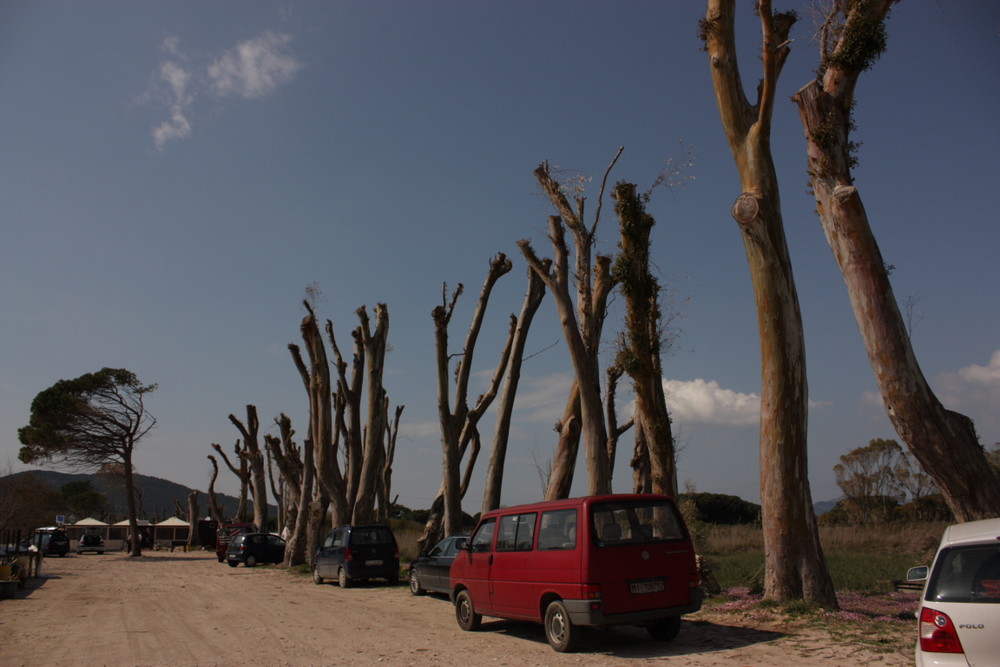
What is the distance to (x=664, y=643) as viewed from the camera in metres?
9.52

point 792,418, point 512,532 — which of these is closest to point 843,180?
point 792,418

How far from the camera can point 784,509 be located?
35.7 feet

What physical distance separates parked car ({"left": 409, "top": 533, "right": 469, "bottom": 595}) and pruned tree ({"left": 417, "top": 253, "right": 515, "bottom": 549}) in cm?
377

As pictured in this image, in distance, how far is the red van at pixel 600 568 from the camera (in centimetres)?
884

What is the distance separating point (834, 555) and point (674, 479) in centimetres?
1258

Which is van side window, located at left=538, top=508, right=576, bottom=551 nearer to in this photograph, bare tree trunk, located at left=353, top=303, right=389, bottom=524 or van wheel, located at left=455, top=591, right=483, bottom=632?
van wheel, located at left=455, top=591, right=483, bottom=632

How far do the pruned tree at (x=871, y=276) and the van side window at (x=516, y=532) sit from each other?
193 inches

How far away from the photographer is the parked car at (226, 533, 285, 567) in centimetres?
3088

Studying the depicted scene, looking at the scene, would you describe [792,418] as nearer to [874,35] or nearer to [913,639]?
[913,639]

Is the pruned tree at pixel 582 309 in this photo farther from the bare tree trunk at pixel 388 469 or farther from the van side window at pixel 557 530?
the bare tree trunk at pixel 388 469

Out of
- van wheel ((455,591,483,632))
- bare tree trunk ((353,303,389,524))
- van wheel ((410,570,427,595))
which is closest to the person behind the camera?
van wheel ((455,591,483,632))

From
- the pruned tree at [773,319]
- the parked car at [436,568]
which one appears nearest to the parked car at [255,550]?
the parked car at [436,568]

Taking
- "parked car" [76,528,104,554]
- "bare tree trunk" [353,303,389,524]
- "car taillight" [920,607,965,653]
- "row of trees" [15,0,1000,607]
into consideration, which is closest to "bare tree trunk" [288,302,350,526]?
"bare tree trunk" [353,303,389,524]

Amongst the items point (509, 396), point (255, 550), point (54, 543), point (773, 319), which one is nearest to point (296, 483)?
point (255, 550)
